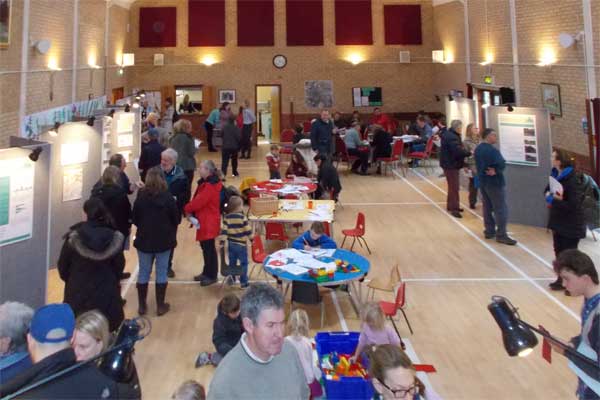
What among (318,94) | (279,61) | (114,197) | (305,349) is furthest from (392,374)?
(279,61)

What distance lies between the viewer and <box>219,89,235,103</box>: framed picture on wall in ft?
63.3

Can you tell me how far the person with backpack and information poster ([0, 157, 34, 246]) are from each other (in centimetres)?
586

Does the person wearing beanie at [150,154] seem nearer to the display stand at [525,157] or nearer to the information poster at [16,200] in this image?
the information poster at [16,200]

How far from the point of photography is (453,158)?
1003 cm

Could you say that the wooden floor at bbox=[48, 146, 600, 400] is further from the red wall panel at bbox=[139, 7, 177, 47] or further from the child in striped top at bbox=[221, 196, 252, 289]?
the red wall panel at bbox=[139, 7, 177, 47]

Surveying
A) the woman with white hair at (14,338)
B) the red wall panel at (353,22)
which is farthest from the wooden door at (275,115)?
the woman with white hair at (14,338)

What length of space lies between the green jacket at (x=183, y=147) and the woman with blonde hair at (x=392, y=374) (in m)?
7.76

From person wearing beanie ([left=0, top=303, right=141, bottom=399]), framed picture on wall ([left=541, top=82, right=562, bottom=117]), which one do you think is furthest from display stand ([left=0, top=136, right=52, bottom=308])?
framed picture on wall ([left=541, top=82, right=562, bottom=117])

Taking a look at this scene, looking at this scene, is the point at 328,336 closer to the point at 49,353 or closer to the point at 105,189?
the point at 49,353

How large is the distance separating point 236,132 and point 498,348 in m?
9.71

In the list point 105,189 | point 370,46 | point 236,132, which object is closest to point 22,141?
point 105,189

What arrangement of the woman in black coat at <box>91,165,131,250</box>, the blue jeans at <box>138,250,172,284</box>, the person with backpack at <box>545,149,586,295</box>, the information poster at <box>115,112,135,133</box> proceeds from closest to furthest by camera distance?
the blue jeans at <box>138,250,172,284</box>, the woman in black coat at <box>91,165,131,250</box>, the person with backpack at <box>545,149,586,295</box>, the information poster at <box>115,112,135,133</box>

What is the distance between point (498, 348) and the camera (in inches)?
204

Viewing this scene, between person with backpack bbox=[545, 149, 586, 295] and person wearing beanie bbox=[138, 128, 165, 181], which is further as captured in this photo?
person wearing beanie bbox=[138, 128, 165, 181]
